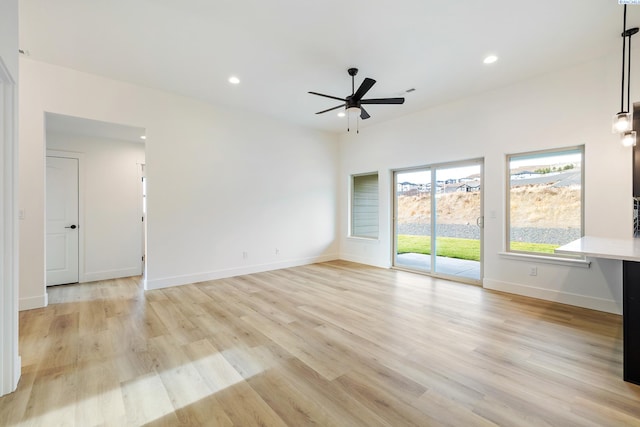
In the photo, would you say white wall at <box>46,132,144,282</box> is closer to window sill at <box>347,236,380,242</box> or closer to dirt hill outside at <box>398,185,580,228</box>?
window sill at <box>347,236,380,242</box>

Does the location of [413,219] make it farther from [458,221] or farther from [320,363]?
[320,363]

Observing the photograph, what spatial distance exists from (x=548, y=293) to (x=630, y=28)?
3.22m

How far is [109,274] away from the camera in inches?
197

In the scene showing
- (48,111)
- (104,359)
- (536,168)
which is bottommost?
(104,359)

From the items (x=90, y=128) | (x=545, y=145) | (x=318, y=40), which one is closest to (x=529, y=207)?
(x=545, y=145)

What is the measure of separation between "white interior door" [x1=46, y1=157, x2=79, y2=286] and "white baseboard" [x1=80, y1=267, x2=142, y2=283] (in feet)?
0.51

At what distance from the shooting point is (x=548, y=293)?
148 inches

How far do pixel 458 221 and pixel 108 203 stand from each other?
6476 millimetres

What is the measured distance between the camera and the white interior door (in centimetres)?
455

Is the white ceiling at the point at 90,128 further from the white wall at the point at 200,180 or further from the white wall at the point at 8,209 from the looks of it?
the white wall at the point at 8,209

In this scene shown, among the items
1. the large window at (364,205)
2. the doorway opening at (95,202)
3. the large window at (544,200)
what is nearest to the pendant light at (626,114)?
the large window at (544,200)

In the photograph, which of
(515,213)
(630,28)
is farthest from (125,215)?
(630,28)

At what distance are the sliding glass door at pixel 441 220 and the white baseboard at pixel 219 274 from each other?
2233mm

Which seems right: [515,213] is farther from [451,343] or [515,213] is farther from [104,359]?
[104,359]
